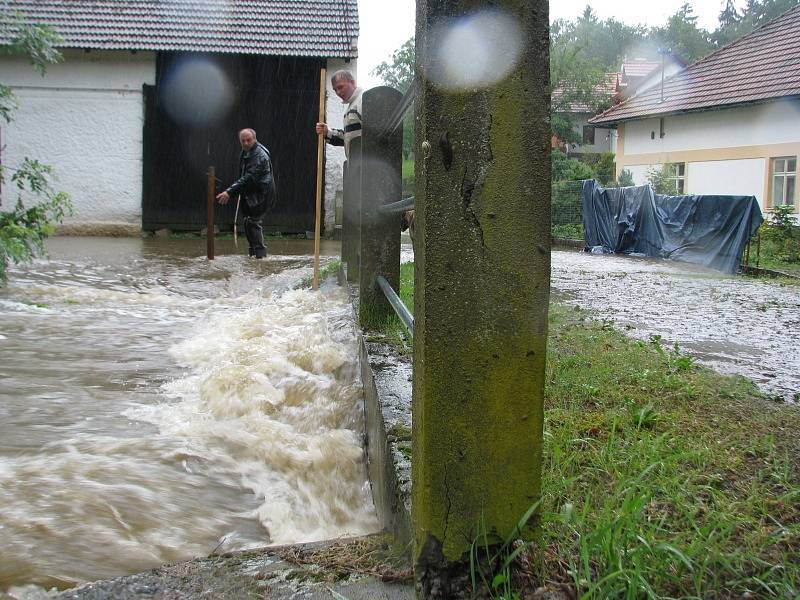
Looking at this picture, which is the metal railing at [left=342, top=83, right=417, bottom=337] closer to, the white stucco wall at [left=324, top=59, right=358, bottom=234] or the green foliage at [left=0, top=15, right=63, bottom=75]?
the green foliage at [left=0, top=15, right=63, bottom=75]

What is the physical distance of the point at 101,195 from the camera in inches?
623

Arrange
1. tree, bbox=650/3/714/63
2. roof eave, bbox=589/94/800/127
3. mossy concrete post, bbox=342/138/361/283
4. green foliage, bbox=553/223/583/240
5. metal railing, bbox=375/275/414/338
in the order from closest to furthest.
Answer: metal railing, bbox=375/275/414/338, mossy concrete post, bbox=342/138/361/283, roof eave, bbox=589/94/800/127, green foliage, bbox=553/223/583/240, tree, bbox=650/3/714/63

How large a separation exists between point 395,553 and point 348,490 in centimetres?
94

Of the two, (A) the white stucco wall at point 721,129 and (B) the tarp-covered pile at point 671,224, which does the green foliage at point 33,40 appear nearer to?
(B) the tarp-covered pile at point 671,224

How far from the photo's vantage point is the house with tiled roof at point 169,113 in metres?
15.5

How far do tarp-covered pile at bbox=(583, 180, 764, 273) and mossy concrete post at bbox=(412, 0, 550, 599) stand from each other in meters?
13.4

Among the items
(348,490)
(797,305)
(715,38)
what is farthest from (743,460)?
(715,38)

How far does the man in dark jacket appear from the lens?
1068 cm

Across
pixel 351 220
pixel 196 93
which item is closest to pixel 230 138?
pixel 196 93

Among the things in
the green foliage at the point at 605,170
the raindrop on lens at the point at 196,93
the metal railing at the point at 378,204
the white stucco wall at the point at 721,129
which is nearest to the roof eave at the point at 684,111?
the white stucco wall at the point at 721,129

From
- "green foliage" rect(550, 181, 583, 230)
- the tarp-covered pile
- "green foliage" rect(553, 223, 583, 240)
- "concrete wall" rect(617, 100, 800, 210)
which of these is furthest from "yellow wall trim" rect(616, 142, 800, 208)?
the tarp-covered pile

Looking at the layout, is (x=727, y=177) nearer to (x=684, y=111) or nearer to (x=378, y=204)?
(x=684, y=111)

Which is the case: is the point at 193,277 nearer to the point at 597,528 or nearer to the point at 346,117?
the point at 346,117

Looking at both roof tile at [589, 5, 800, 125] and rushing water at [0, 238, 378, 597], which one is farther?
roof tile at [589, 5, 800, 125]
